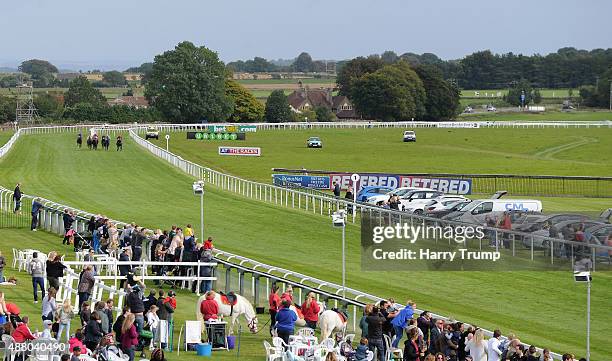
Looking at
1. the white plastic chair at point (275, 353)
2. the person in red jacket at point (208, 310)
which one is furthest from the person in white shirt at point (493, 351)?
the person in red jacket at point (208, 310)

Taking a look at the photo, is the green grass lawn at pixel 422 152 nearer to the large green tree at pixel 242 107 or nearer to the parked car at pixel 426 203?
the parked car at pixel 426 203

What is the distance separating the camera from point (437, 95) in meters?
Result: 147

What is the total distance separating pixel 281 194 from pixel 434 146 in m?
47.2

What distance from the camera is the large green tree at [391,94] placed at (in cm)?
13912

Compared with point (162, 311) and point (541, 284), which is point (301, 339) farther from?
point (541, 284)

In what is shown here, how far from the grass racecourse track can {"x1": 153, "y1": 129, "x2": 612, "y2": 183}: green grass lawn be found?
818 millimetres

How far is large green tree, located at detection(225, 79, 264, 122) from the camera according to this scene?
453ft

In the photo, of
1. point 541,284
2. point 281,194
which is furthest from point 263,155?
point 541,284

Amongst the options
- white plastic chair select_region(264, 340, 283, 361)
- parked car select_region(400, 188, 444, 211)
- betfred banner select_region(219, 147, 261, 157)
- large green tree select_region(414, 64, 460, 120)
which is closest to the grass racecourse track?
white plastic chair select_region(264, 340, 283, 361)

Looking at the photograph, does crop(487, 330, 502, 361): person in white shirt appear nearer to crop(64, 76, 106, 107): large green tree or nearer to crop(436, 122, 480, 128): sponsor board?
crop(436, 122, 480, 128): sponsor board

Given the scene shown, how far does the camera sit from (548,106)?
19625cm

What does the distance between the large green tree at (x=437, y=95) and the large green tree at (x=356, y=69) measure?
13.2 metres

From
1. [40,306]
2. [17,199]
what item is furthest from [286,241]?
[40,306]

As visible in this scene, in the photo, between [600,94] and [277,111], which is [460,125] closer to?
[277,111]
